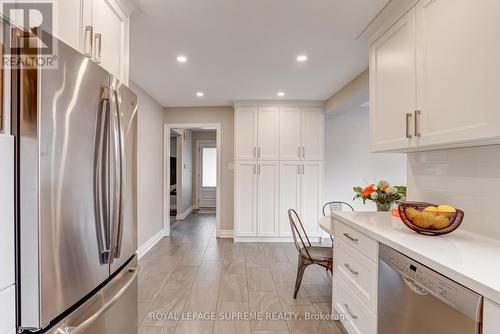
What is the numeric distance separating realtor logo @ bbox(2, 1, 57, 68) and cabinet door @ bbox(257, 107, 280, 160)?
3610 millimetres

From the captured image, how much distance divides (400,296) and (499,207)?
0.70m

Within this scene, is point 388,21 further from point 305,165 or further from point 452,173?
point 305,165

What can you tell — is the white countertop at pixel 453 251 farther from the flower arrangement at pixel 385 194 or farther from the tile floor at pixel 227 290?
the tile floor at pixel 227 290

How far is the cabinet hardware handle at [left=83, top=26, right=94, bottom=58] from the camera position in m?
1.28

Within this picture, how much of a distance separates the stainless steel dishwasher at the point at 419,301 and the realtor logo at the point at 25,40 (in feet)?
5.54

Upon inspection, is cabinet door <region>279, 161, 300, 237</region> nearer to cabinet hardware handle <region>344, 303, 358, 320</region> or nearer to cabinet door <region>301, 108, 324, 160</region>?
cabinet door <region>301, 108, 324, 160</region>

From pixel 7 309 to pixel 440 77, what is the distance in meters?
2.14

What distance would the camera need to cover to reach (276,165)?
4453mm

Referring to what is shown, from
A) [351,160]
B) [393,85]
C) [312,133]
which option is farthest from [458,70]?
[351,160]

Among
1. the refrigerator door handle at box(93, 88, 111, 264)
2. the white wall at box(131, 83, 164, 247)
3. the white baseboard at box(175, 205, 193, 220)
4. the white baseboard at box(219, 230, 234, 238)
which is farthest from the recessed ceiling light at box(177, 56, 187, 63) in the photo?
the white baseboard at box(175, 205, 193, 220)

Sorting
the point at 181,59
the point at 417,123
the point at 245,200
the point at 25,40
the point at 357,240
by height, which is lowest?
the point at 245,200

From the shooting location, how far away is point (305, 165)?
14.6ft

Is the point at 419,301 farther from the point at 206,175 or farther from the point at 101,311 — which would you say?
the point at 206,175

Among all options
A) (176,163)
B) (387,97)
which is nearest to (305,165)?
(387,97)
